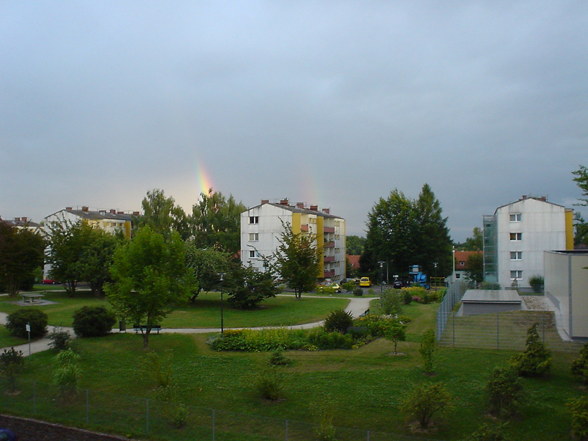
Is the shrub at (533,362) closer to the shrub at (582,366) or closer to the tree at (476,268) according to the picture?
the shrub at (582,366)

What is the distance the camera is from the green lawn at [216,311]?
32156 mm

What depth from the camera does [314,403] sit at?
16.3m

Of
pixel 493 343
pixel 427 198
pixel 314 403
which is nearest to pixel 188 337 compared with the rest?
pixel 314 403

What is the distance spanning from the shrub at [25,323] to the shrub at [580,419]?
23435 mm

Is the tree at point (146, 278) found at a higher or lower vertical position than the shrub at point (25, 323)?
higher

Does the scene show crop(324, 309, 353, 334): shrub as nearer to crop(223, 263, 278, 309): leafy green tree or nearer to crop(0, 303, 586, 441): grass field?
crop(0, 303, 586, 441): grass field

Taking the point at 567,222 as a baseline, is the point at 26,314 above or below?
below

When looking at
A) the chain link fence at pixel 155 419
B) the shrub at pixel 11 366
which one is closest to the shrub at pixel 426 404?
the chain link fence at pixel 155 419

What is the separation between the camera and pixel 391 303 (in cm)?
3469

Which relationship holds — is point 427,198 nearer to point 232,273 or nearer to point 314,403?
point 232,273

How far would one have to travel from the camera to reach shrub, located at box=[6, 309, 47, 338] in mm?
25734

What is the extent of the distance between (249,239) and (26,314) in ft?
153

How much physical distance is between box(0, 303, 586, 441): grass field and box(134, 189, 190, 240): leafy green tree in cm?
5314

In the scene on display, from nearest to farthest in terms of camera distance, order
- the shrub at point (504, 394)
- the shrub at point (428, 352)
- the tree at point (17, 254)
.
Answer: the shrub at point (504, 394) → the shrub at point (428, 352) → the tree at point (17, 254)
